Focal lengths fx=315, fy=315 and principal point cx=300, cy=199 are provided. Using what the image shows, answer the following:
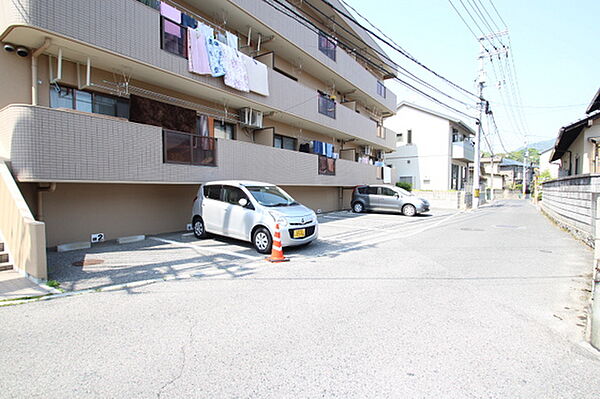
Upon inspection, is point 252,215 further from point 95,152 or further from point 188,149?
point 95,152

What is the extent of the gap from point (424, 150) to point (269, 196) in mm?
24116

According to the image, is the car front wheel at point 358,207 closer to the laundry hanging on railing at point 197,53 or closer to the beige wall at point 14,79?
the laundry hanging on railing at point 197,53

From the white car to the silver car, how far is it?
31.2 ft

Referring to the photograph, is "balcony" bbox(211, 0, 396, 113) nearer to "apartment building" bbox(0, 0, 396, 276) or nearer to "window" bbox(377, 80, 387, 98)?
"apartment building" bbox(0, 0, 396, 276)

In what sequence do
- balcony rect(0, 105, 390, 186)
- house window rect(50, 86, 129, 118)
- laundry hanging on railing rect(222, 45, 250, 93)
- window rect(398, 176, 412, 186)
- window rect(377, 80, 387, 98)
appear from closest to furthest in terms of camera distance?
balcony rect(0, 105, 390, 186) → house window rect(50, 86, 129, 118) → laundry hanging on railing rect(222, 45, 250, 93) → window rect(377, 80, 387, 98) → window rect(398, 176, 412, 186)

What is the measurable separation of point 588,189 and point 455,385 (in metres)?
8.81

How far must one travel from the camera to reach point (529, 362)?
9.42ft

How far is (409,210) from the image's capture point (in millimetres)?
16328

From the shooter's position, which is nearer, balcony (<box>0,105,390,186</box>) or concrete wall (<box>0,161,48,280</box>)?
concrete wall (<box>0,161,48,280</box>)

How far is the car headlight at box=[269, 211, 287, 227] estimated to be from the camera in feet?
23.2

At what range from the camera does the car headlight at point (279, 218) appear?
7.07 metres

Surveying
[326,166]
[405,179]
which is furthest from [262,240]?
[405,179]

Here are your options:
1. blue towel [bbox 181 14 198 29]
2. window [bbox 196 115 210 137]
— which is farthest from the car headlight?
blue towel [bbox 181 14 198 29]

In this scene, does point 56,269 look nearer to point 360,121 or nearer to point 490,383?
point 490,383
